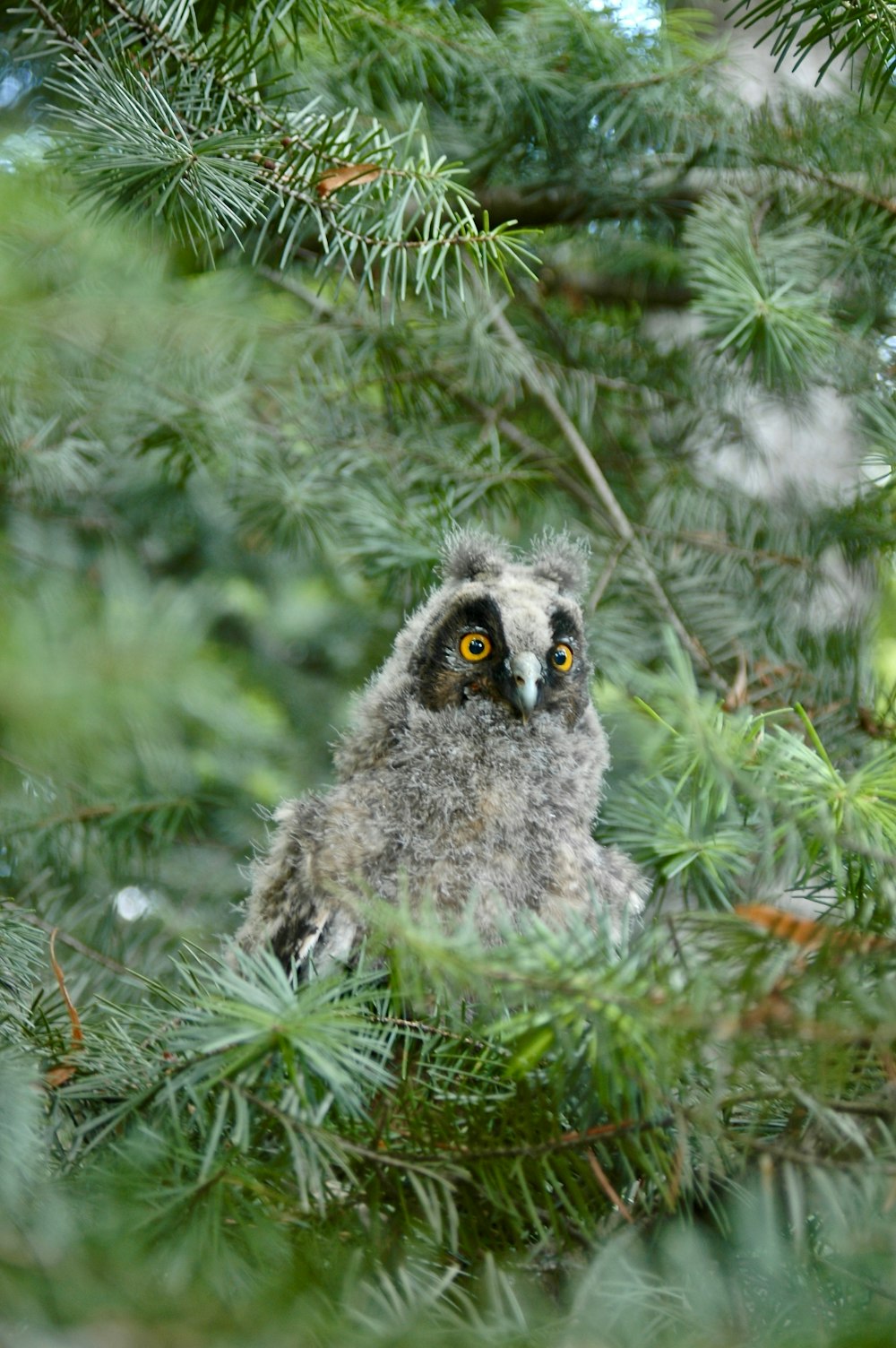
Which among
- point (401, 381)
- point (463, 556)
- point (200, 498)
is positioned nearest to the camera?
point (463, 556)

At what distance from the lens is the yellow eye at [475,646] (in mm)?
1603

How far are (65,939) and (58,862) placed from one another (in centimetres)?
40

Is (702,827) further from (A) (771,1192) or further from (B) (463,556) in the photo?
(B) (463,556)

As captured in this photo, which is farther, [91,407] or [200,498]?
[200,498]

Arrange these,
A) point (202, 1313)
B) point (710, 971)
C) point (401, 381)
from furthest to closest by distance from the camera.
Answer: point (401, 381)
point (710, 971)
point (202, 1313)

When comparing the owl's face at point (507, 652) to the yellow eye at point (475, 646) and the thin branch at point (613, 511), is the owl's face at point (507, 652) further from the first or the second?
the thin branch at point (613, 511)

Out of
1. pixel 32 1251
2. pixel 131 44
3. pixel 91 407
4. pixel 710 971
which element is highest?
pixel 131 44

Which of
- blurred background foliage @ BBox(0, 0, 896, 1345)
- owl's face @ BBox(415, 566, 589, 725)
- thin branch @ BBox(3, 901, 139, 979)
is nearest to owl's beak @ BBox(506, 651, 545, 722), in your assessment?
owl's face @ BBox(415, 566, 589, 725)

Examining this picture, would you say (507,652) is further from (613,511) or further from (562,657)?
(613,511)

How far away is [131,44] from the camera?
3.83ft

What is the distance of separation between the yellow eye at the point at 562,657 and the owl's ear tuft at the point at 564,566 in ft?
0.51

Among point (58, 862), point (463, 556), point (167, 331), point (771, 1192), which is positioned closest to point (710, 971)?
point (771, 1192)

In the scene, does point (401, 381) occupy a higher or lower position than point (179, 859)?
higher

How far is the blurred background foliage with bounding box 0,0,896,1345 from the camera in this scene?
75 cm
